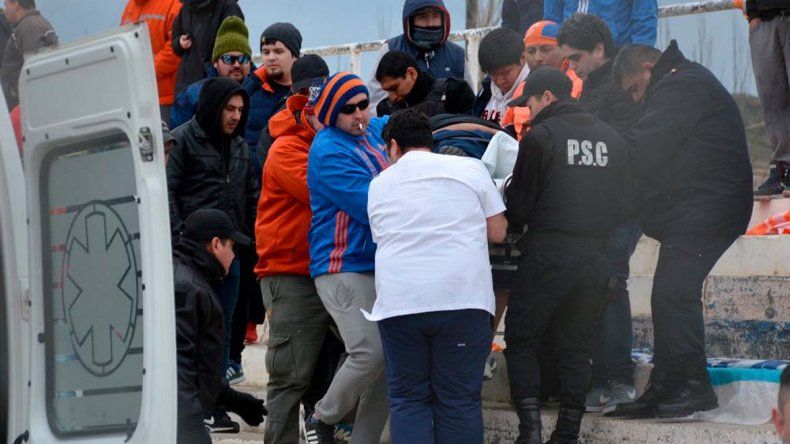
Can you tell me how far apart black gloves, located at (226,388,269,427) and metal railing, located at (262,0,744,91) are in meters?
3.27

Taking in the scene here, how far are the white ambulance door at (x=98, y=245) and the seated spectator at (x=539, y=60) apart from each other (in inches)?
Answer: 128

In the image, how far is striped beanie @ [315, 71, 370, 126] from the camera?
640 cm

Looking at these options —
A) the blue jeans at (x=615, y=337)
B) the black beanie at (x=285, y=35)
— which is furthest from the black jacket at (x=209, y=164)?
the blue jeans at (x=615, y=337)

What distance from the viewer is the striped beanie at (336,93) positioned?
21.0 feet

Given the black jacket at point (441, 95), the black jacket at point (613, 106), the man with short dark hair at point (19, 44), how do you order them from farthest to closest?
the black jacket at point (441, 95), the black jacket at point (613, 106), the man with short dark hair at point (19, 44)

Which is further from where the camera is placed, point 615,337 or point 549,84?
point 615,337

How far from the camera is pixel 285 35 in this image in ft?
28.6

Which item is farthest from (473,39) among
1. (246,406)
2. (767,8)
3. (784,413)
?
(784,413)

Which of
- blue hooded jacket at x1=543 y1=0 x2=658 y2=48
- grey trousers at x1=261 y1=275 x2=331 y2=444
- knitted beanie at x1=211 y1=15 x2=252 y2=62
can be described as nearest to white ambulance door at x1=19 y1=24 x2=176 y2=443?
grey trousers at x1=261 y1=275 x2=331 y2=444

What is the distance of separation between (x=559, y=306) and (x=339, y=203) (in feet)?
3.80

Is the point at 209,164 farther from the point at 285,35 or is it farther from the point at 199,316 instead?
the point at 199,316

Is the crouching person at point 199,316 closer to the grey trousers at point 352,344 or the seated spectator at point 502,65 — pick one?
the grey trousers at point 352,344

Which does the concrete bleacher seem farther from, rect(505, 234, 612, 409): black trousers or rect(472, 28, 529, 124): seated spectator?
rect(472, 28, 529, 124): seated spectator

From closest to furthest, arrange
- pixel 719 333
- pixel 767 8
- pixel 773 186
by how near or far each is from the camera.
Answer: pixel 719 333 < pixel 767 8 < pixel 773 186
